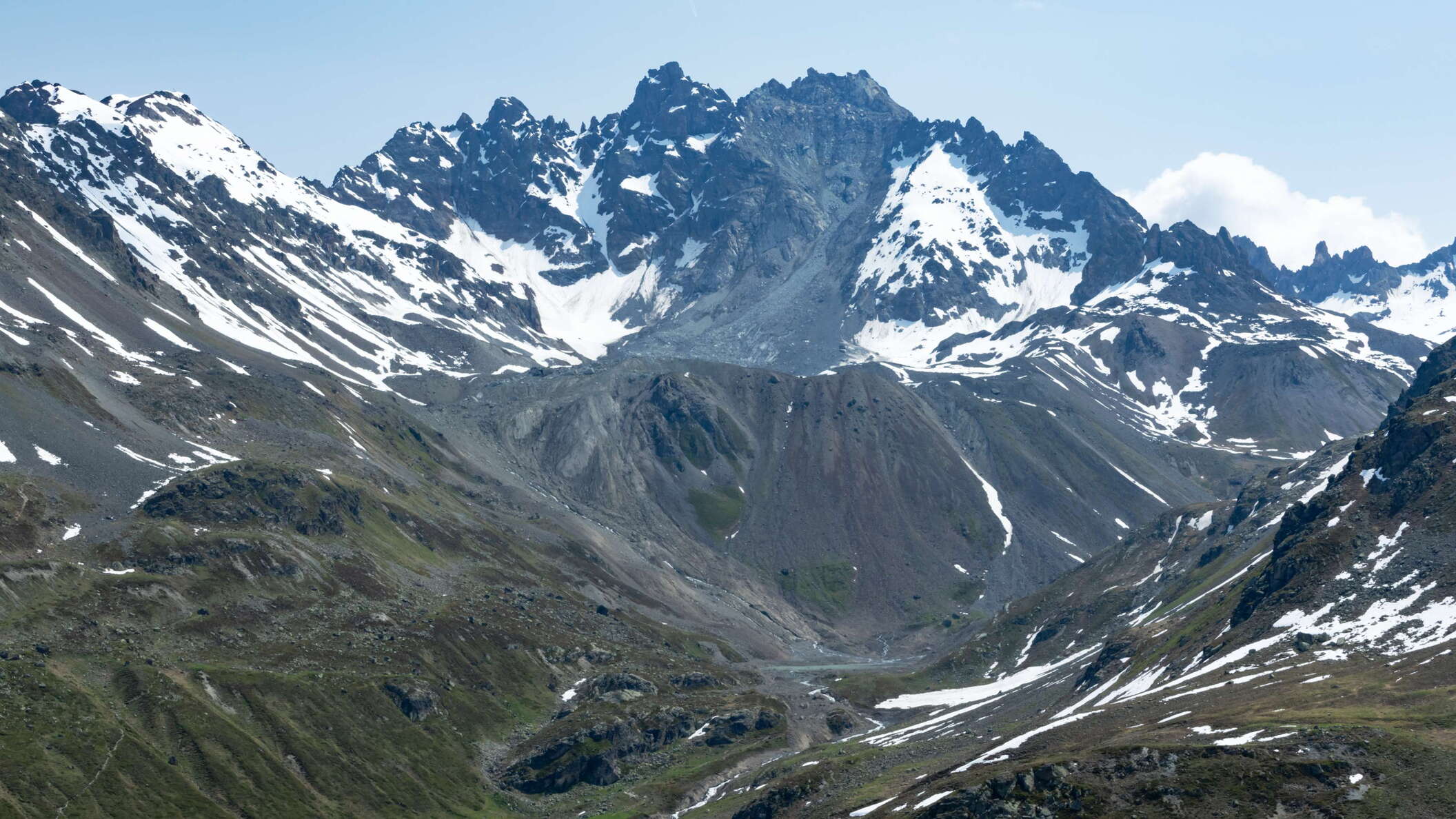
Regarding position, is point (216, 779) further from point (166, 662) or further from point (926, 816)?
point (926, 816)

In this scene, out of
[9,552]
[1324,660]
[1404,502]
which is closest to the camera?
[1324,660]

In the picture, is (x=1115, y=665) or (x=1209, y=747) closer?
(x=1209, y=747)

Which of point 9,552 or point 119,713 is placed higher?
point 9,552

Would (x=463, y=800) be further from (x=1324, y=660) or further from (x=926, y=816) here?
(x=1324, y=660)

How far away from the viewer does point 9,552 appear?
195 meters

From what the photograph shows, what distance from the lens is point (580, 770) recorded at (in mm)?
197625

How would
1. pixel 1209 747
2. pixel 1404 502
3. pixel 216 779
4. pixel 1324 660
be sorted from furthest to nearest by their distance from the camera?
pixel 1404 502
pixel 216 779
pixel 1324 660
pixel 1209 747

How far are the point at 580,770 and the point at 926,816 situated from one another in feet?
291

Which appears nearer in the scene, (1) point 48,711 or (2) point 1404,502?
(1) point 48,711

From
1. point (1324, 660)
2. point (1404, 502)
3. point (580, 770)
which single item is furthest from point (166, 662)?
point (1404, 502)

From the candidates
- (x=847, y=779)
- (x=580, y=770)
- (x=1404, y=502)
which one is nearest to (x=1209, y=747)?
(x=847, y=779)

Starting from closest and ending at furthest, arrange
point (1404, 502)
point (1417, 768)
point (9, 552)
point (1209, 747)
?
point (1417, 768)
point (1209, 747)
point (1404, 502)
point (9, 552)

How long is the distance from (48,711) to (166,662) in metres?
25.1

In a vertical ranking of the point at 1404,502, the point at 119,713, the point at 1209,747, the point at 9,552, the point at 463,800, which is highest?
the point at 1404,502
